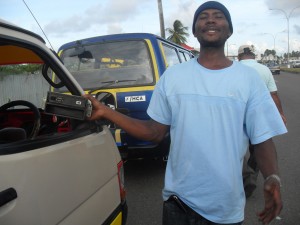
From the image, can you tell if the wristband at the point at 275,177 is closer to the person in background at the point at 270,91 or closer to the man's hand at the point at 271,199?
the man's hand at the point at 271,199

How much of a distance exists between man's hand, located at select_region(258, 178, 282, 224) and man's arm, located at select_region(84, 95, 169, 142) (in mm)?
656

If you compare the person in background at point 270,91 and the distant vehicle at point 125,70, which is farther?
the distant vehicle at point 125,70

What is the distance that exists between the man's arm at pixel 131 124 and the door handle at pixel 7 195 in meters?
0.60

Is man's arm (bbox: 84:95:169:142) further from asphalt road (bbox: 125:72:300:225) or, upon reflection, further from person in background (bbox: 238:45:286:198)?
person in background (bbox: 238:45:286:198)

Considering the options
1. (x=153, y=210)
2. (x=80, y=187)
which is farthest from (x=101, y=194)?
(x=153, y=210)

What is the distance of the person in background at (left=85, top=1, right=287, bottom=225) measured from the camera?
2.05 meters

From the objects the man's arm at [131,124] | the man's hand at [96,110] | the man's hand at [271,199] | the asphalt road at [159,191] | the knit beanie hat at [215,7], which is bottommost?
the asphalt road at [159,191]

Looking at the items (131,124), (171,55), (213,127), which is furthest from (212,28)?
(171,55)

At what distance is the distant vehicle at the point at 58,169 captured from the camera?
1.63m

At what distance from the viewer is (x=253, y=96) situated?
6.88ft

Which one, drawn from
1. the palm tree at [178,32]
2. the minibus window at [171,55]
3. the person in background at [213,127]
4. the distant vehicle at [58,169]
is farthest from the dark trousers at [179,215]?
the palm tree at [178,32]

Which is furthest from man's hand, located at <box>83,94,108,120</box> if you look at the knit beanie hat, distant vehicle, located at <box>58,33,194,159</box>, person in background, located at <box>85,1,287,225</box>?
distant vehicle, located at <box>58,33,194,159</box>

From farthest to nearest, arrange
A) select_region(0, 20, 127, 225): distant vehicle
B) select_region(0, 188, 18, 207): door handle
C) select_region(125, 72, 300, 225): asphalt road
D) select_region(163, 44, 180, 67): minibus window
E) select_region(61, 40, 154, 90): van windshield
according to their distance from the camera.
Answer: select_region(163, 44, 180, 67): minibus window, select_region(61, 40, 154, 90): van windshield, select_region(125, 72, 300, 225): asphalt road, select_region(0, 20, 127, 225): distant vehicle, select_region(0, 188, 18, 207): door handle

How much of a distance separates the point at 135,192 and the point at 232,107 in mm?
3115
